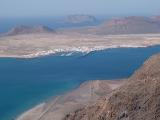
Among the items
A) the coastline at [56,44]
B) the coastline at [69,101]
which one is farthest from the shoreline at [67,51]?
the coastline at [69,101]

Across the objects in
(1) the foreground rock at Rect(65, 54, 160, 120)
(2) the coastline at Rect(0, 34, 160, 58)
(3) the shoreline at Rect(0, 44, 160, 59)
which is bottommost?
(3) the shoreline at Rect(0, 44, 160, 59)

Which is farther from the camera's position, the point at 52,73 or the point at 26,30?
the point at 26,30

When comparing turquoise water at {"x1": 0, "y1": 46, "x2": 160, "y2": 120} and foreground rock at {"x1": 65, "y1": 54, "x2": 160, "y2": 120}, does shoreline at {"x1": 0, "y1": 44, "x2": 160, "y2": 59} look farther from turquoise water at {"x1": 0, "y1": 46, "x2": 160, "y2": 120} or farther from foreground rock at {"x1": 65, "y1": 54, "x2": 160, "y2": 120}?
foreground rock at {"x1": 65, "y1": 54, "x2": 160, "y2": 120}

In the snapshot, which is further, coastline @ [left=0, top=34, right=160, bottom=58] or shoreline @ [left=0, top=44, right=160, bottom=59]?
coastline @ [left=0, top=34, right=160, bottom=58]

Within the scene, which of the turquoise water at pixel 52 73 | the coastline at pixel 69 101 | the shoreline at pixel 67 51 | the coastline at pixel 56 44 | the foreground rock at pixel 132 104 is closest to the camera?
the foreground rock at pixel 132 104

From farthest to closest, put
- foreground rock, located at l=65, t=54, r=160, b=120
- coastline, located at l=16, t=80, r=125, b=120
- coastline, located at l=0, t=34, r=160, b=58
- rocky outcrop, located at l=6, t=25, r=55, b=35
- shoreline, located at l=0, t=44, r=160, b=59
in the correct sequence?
rocky outcrop, located at l=6, t=25, r=55, b=35
coastline, located at l=0, t=34, r=160, b=58
shoreline, located at l=0, t=44, r=160, b=59
coastline, located at l=16, t=80, r=125, b=120
foreground rock, located at l=65, t=54, r=160, b=120

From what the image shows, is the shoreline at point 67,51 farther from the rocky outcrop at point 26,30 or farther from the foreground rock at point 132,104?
the foreground rock at point 132,104

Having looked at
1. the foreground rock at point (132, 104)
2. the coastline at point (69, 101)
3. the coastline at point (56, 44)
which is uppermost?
the foreground rock at point (132, 104)

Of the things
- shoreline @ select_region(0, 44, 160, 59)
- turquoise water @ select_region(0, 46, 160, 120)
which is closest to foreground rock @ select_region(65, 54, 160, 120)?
turquoise water @ select_region(0, 46, 160, 120)

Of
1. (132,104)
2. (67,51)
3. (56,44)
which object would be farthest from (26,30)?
(132,104)

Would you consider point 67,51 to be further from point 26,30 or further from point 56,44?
point 26,30
